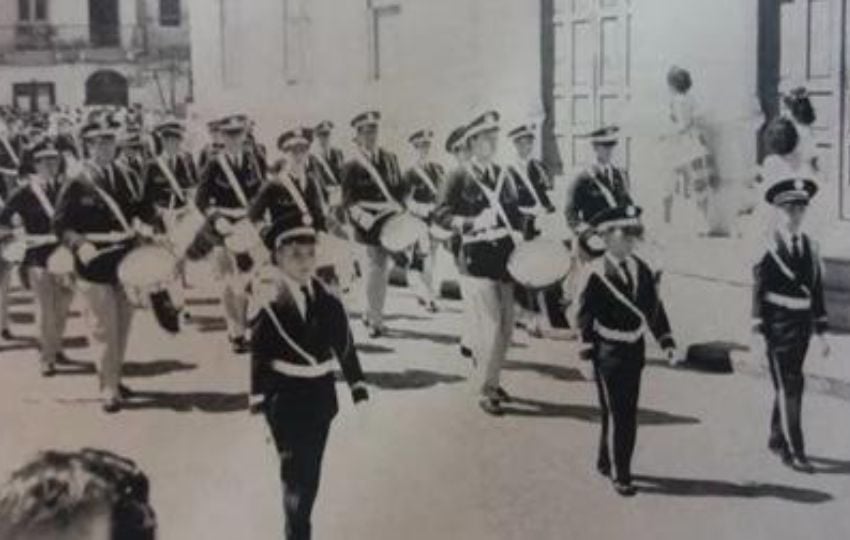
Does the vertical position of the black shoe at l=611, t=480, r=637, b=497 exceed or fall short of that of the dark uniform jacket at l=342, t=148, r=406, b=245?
it falls short

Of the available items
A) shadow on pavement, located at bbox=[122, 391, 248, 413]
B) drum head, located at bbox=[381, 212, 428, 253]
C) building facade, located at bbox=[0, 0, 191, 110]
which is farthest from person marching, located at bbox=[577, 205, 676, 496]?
building facade, located at bbox=[0, 0, 191, 110]

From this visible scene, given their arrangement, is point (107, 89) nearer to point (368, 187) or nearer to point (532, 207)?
point (368, 187)

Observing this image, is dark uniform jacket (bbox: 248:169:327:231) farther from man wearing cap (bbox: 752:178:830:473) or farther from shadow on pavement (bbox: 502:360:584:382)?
man wearing cap (bbox: 752:178:830:473)

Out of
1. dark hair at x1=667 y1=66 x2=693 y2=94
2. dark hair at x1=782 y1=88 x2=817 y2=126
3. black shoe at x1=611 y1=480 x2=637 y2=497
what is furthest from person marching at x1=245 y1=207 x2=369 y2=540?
dark hair at x1=782 y1=88 x2=817 y2=126

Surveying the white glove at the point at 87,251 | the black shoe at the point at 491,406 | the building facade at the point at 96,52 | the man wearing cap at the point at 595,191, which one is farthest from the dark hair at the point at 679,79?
the white glove at the point at 87,251

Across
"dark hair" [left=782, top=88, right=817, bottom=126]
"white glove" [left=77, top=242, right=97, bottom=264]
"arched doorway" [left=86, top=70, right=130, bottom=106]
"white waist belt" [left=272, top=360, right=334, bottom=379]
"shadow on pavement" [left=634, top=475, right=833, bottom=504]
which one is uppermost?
"arched doorway" [left=86, top=70, right=130, bottom=106]

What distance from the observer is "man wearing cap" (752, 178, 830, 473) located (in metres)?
1.54

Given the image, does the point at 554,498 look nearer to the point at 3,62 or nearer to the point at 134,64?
the point at 134,64

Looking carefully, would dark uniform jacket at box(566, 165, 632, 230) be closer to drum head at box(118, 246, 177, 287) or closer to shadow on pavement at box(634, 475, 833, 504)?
shadow on pavement at box(634, 475, 833, 504)

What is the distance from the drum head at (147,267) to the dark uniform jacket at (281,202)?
110 mm

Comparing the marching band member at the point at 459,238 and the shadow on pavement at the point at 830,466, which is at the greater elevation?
the marching band member at the point at 459,238

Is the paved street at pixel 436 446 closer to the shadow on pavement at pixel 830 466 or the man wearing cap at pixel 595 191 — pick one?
the shadow on pavement at pixel 830 466

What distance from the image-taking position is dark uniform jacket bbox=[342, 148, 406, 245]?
153cm

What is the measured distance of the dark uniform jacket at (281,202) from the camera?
151 cm
